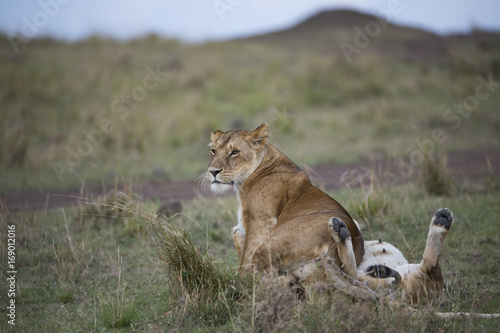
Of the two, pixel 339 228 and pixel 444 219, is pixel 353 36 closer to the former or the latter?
pixel 444 219

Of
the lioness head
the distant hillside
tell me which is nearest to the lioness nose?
the lioness head

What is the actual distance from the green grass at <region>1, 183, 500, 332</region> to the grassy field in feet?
0.06

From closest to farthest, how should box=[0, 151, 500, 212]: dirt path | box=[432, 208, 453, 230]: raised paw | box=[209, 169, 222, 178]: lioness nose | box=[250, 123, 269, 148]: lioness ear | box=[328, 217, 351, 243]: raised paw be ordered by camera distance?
box=[328, 217, 351, 243]: raised paw < box=[432, 208, 453, 230]: raised paw < box=[209, 169, 222, 178]: lioness nose < box=[250, 123, 269, 148]: lioness ear < box=[0, 151, 500, 212]: dirt path

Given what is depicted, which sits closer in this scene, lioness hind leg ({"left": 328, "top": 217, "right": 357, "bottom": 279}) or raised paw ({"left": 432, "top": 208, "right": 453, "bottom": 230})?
lioness hind leg ({"left": 328, "top": 217, "right": 357, "bottom": 279})

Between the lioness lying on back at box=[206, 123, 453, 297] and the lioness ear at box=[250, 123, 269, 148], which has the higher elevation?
the lioness ear at box=[250, 123, 269, 148]

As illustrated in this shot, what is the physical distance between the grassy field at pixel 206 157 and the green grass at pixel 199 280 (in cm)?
2

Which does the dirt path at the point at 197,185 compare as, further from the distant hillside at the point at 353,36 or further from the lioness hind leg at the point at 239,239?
the distant hillside at the point at 353,36

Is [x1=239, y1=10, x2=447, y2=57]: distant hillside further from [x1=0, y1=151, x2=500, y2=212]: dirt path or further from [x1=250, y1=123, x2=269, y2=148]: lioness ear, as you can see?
[x1=250, y1=123, x2=269, y2=148]: lioness ear

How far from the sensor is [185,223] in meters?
7.20

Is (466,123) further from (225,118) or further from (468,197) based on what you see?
(468,197)

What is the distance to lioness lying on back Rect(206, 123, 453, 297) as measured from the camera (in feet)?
13.5

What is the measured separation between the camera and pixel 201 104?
14.8 meters

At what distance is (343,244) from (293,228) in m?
0.44

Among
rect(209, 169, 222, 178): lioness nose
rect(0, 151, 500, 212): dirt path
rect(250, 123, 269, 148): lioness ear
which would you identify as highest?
rect(250, 123, 269, 148): lioness ear
